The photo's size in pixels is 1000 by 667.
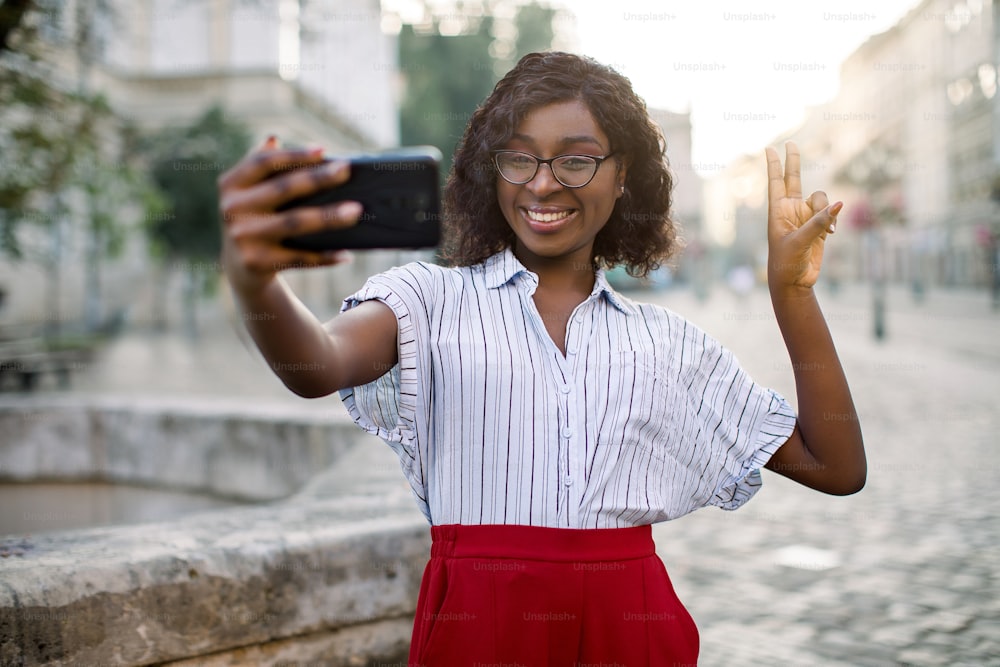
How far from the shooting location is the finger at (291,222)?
1.10 meters

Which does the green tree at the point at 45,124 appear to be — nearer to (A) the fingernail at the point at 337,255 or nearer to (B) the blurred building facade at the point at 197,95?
(A) the fingernail at the point at 337,255

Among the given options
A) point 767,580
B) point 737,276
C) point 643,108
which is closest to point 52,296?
point 737,276

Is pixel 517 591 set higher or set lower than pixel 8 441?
higher

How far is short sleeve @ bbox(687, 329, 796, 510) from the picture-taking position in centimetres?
192

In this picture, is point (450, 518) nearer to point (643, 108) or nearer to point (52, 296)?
A: point (643, 108)

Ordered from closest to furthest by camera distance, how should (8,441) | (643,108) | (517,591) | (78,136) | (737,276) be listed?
(517,591) → (643,108) → (8,441) → (78,136) → (737,276)

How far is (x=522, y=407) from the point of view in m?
1.74

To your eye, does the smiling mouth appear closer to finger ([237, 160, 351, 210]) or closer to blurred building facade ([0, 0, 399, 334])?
finger ([237, 160, 351, 210])

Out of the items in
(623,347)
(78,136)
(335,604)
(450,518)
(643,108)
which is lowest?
(335,604)

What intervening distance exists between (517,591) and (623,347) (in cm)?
50

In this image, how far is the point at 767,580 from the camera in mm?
4594

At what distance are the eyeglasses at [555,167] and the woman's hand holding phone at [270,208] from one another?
2.41ft

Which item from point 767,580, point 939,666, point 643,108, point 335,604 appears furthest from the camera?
point 767,580

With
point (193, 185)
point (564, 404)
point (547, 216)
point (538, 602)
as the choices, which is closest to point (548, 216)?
point (547, 216)
